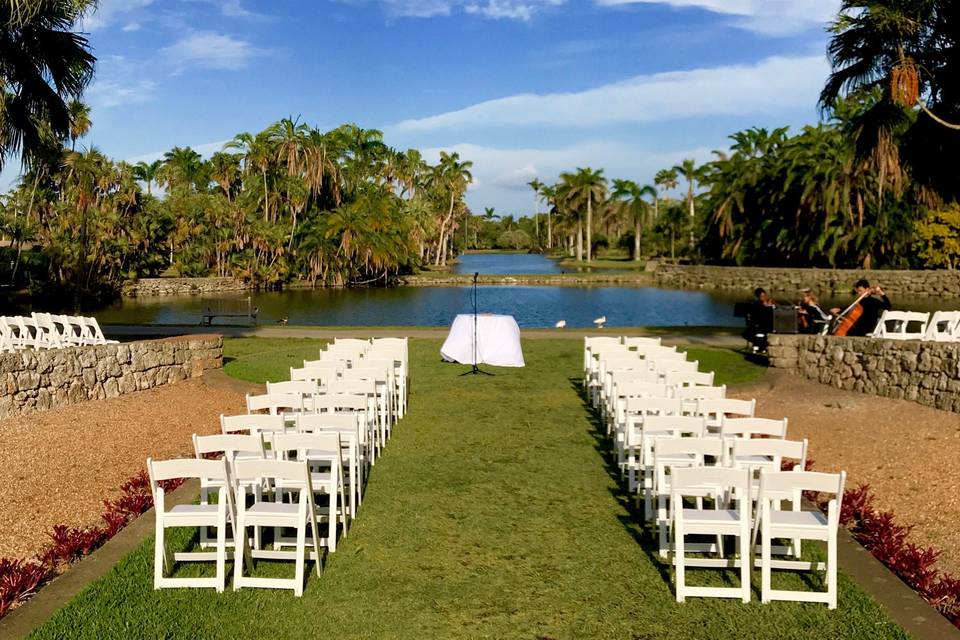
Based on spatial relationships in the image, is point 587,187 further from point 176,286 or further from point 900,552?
point 900,552

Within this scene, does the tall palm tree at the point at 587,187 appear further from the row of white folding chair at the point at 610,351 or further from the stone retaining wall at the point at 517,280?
the row of white folding chair at the point at 610,351

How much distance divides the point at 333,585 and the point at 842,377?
488 inches

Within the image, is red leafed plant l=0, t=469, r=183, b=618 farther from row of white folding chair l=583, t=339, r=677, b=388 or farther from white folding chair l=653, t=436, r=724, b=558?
row of white folding chair l=583, t=339, r=677, b=388

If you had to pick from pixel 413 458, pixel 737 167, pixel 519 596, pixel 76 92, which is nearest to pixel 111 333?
pixel 76 92

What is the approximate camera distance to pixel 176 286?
63.6m

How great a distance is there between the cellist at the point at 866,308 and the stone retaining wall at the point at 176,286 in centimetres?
5496

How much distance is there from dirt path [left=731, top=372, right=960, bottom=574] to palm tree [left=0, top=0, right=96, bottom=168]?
612 inches

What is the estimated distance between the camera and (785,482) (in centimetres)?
563

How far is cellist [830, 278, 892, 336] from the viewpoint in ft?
56.7

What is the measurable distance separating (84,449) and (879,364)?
42.3ft

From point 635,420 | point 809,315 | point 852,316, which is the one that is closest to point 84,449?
→ point 635,420

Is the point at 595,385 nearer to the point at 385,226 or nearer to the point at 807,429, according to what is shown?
the point at 807,429

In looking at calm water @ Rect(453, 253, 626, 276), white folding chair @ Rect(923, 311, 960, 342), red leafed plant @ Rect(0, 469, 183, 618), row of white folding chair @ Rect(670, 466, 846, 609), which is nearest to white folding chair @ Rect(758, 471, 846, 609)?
row of white folding chair @ Rect(670, 466, 846, 609)

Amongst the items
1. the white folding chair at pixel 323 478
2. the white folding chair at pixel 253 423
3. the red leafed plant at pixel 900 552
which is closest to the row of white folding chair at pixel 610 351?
the red leafed plant at pixel 900 552
